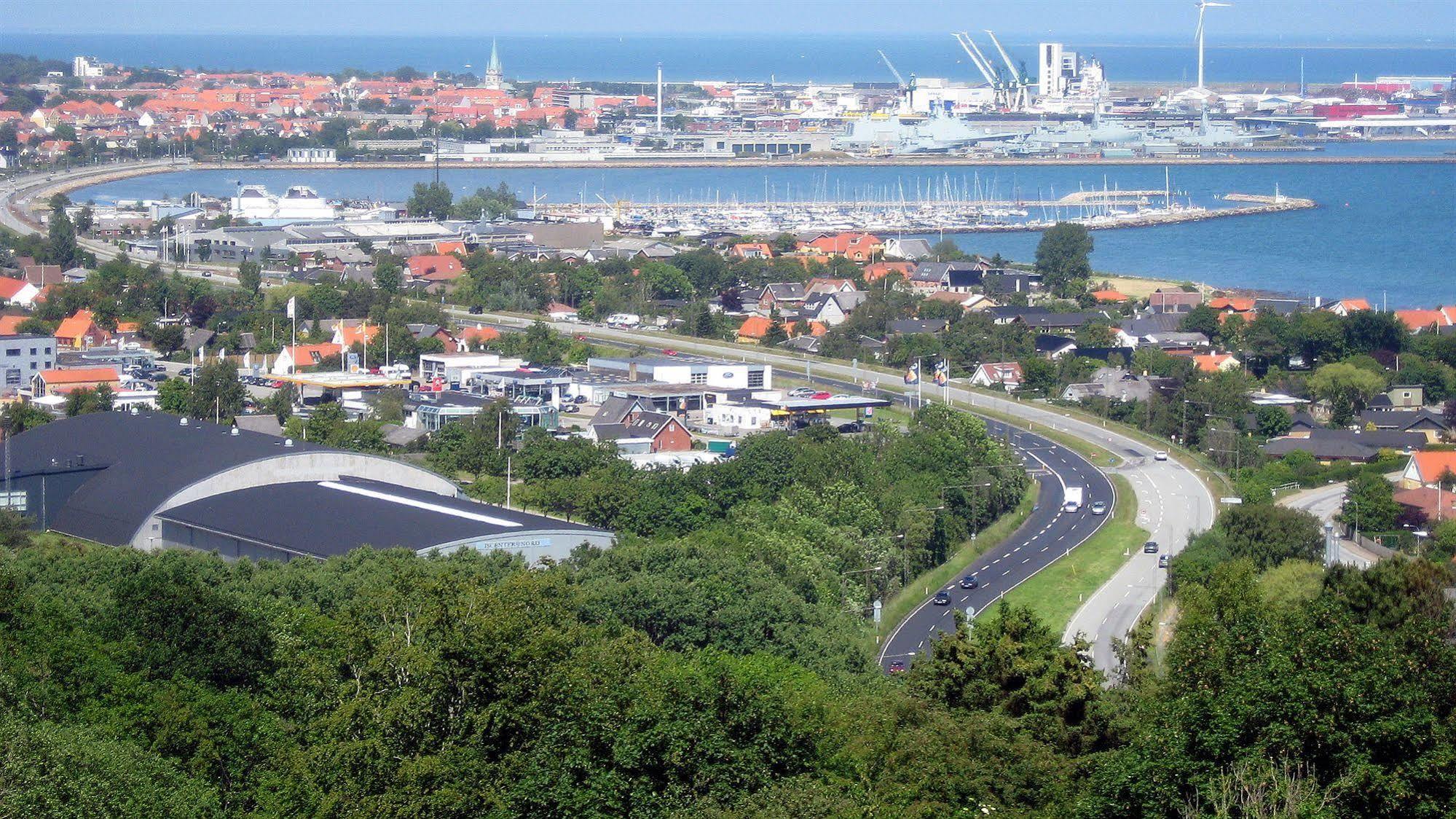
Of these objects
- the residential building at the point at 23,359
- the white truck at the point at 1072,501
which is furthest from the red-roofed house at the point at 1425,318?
the residential building at the point at 23,359

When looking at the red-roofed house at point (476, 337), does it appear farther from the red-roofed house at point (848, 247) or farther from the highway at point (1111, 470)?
the red-roofed house at point (848, 247)

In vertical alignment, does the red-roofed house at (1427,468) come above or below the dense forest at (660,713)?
below

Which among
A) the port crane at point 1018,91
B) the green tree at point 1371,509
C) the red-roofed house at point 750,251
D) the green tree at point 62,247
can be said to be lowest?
the green tree at point 1371,509

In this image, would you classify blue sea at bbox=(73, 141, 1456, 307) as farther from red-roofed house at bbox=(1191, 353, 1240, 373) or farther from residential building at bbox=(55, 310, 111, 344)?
residential building at bbox=(55, 310, 111, 344)

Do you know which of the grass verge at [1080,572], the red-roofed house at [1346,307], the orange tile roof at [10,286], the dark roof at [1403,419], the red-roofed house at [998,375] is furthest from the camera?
the orange tile roof at [10,286]

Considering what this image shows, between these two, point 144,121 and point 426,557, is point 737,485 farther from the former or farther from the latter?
point 144,121

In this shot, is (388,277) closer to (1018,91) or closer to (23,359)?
(23,359)
